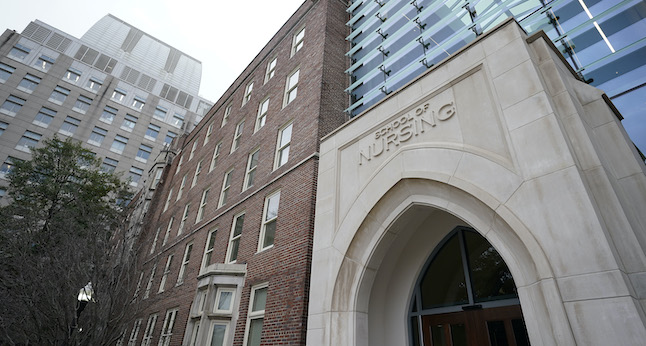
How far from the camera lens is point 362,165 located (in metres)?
8.04

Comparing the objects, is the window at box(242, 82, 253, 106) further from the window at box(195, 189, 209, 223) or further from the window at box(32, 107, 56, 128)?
the window at box(32, 107, 56, 128)

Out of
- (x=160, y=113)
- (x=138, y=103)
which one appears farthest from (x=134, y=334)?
(x=138, y=103)

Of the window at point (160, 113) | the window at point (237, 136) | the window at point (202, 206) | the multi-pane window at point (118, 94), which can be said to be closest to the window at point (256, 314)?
the window at point (202, 206)

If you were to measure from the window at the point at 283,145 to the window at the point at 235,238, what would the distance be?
260cm

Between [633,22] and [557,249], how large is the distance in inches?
233

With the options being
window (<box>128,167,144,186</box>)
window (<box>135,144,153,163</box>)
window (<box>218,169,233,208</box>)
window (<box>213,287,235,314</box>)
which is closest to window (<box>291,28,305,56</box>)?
window (<box>218,169,233,208</box>)

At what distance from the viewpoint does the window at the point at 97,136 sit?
4297 centimetres

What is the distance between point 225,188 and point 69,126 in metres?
38.3

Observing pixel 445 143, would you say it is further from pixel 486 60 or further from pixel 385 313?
pixel 385 313

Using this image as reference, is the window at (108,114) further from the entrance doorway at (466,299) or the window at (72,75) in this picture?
the entrance doorway at (466,299)

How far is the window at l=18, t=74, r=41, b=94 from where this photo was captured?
4122cm

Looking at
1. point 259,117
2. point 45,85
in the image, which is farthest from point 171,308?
point 45,85

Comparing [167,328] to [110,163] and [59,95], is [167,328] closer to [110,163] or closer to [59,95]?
[110,163]

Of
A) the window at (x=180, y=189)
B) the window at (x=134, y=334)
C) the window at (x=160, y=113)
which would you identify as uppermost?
the window at (x=160, y=113)
